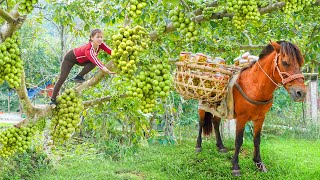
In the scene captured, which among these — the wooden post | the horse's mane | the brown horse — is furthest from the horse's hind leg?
the wooden post

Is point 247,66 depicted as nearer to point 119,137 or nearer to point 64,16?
point 64,16

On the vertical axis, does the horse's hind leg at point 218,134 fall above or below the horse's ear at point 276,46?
below

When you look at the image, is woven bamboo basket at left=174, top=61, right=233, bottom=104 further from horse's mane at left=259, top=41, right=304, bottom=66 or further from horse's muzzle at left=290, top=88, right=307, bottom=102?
horse's muzzle at left=290, top=88, right=307, bottom=102

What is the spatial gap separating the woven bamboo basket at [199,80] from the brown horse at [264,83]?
500mm

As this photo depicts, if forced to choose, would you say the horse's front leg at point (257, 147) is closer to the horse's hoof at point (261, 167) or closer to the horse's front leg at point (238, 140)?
the horse's hoof at point (261, 167)

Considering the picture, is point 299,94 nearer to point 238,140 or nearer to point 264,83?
point 264,83

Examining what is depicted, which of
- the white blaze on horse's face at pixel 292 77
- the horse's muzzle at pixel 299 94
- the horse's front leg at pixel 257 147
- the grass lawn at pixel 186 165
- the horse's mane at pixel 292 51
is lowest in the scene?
the grass lawn at pixel 186 165

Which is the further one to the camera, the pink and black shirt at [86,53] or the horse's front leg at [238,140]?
the horse's front leg at [238,140]

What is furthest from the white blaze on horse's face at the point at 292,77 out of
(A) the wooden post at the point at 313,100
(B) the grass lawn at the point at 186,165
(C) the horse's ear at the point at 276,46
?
(A) the wooden post at the point at 313,100

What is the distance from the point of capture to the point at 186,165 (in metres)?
5.77

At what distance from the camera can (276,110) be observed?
30.8ft

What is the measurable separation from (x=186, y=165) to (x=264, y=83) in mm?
1857

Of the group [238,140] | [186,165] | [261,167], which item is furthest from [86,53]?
[261,167]

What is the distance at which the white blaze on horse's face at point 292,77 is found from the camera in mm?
3990
